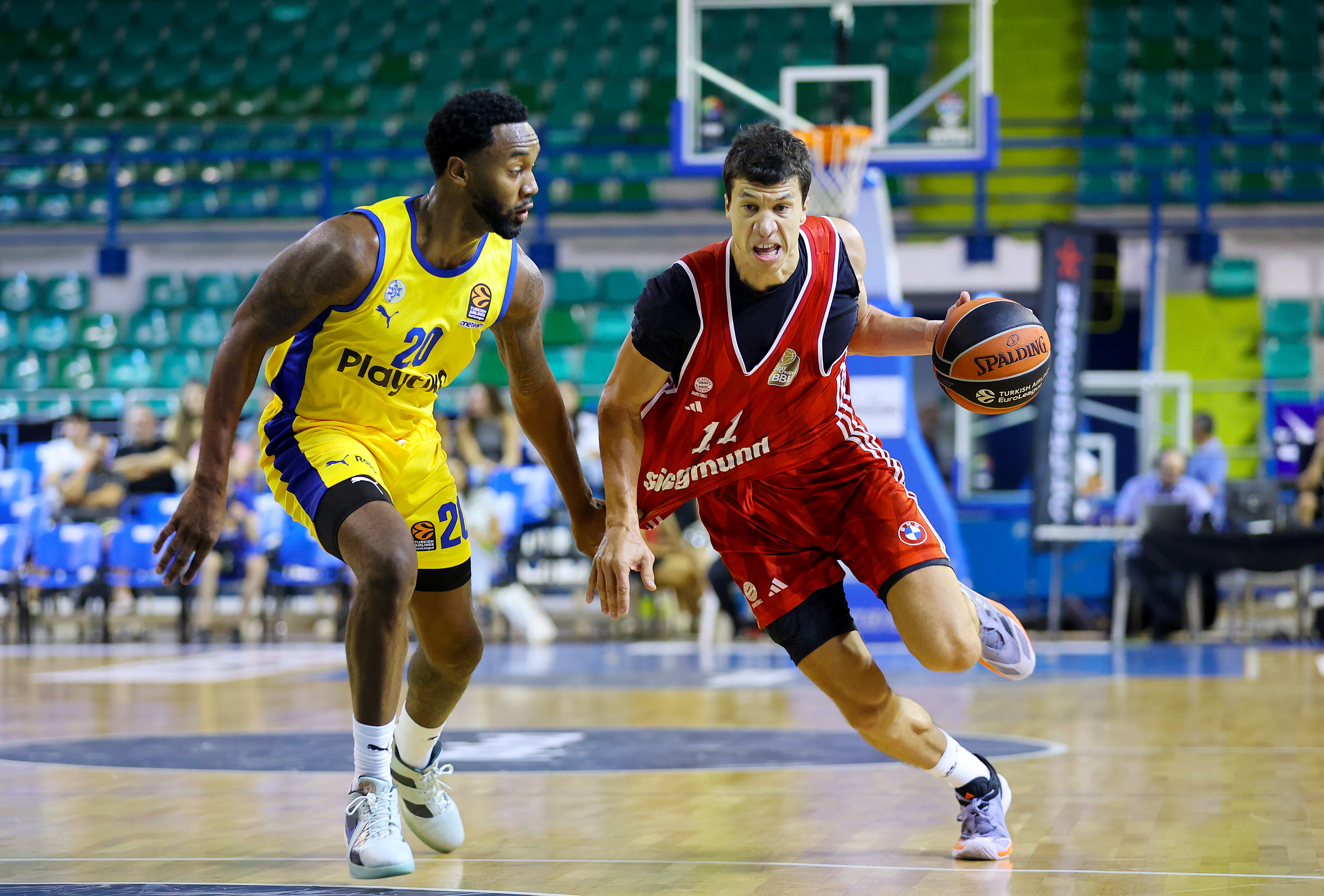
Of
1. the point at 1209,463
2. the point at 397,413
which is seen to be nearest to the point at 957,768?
the point at 397,413

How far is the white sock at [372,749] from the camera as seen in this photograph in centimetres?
354

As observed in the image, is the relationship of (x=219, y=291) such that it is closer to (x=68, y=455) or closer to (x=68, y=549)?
(x=68, y=455)

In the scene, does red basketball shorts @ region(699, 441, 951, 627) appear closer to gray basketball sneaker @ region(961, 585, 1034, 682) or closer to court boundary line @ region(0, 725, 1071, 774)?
gray basketball sneaker @ region(961, 585, 1034, 682)

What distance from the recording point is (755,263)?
3652 millimetres

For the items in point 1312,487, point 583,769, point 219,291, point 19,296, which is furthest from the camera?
point 19,296

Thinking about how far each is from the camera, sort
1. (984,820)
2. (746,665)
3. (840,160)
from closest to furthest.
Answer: (984,820) < (746,665) < (840,160)

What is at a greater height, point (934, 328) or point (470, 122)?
point (470, 122)

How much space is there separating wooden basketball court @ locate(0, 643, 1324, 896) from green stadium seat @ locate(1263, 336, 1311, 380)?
699cm

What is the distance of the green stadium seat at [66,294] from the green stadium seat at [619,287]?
6035 millimetres

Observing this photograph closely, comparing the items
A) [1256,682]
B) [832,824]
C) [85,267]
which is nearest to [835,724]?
[832,824]

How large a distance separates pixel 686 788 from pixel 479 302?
1.85 m

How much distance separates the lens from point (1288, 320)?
1561 cm

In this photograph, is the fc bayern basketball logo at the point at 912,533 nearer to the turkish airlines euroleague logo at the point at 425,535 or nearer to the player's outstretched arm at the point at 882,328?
the player's outstretched arm at the point at 882,328

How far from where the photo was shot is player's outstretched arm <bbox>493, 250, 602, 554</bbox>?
402 cm
